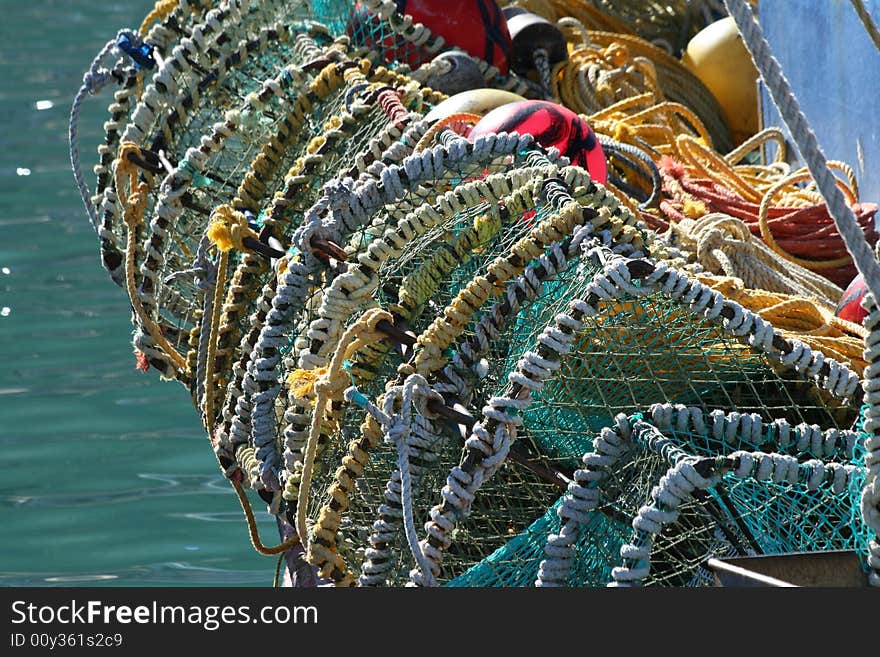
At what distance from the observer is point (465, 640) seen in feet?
4.66

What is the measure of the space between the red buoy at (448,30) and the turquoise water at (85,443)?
1328 mm

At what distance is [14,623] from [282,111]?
1.34m

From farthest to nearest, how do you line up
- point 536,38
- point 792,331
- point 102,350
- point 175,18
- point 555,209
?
point 102,350 → point 536,38 → point 175,18 → point 792,331 → point 555,209

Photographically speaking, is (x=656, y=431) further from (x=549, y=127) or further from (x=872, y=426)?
(x=549, y=127)

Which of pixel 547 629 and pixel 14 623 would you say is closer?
pixel 547 629

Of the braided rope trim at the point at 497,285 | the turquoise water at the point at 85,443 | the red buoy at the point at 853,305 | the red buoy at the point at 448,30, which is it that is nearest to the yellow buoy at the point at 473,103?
the red buoy at the point at 448,30

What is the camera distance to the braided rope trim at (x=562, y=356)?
5.34 ft

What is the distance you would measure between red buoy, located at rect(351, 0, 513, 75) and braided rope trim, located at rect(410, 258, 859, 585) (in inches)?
59.4

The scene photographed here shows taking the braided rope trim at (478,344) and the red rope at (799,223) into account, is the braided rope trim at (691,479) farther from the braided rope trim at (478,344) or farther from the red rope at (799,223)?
the red rope at (799,223)

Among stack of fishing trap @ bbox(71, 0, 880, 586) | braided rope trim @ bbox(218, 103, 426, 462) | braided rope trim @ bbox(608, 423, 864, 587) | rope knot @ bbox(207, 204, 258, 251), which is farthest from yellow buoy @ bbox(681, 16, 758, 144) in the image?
braided rope trim @ bbox(608, 423, 864, 587)

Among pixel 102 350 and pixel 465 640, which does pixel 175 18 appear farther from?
pixel 465 640

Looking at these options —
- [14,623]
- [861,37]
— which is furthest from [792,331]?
[14,623]

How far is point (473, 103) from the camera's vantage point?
262cm

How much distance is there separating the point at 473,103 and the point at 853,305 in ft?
2.68
